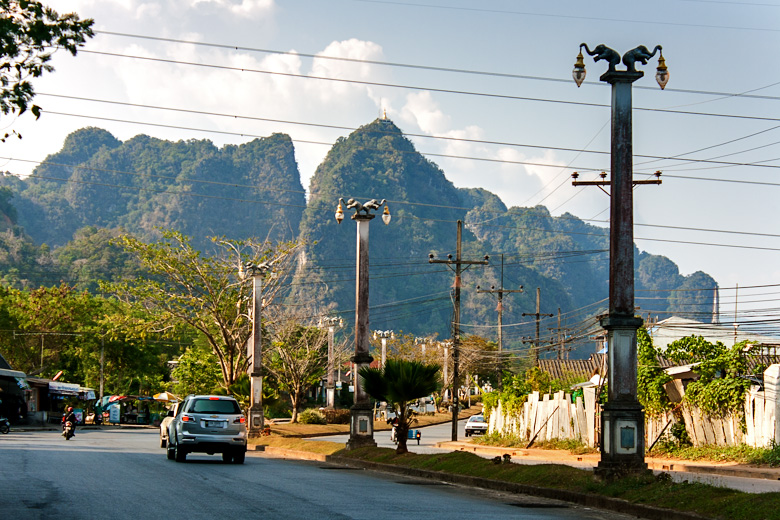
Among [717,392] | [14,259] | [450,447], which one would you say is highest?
[14,259]

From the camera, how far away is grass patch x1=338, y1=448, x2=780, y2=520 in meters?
11.8

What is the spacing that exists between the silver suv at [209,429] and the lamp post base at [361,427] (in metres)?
4.28

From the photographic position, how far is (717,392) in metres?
26.2

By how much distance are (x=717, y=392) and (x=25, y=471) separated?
17.4m

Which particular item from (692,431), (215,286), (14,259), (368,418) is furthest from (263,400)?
(14,259)

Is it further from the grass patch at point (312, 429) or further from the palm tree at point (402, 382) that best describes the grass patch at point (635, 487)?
the grass patch at point (312, 429)

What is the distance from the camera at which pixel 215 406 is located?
25.8 meters

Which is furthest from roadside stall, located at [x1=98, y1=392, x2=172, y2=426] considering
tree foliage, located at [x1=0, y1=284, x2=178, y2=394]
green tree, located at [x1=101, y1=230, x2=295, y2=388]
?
green tree, located at [x1=101, y1=230, x2=295, y2=388]

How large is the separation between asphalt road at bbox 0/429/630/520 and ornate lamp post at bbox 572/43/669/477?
1.40 metres

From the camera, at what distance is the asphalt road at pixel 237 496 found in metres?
12.8

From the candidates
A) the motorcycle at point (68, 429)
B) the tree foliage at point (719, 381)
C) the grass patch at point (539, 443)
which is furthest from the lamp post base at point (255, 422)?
the tree foliage at point (719, 381)

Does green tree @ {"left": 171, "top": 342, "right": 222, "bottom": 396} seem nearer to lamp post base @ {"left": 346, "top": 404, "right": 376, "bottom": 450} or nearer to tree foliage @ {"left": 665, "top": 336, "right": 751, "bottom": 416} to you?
lamp post base @ {"left": 346, "top": 404, "right": 376, "bottom": 450}

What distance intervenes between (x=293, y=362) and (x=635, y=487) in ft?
166

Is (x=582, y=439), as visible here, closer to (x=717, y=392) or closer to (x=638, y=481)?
(x=717, y=392)
